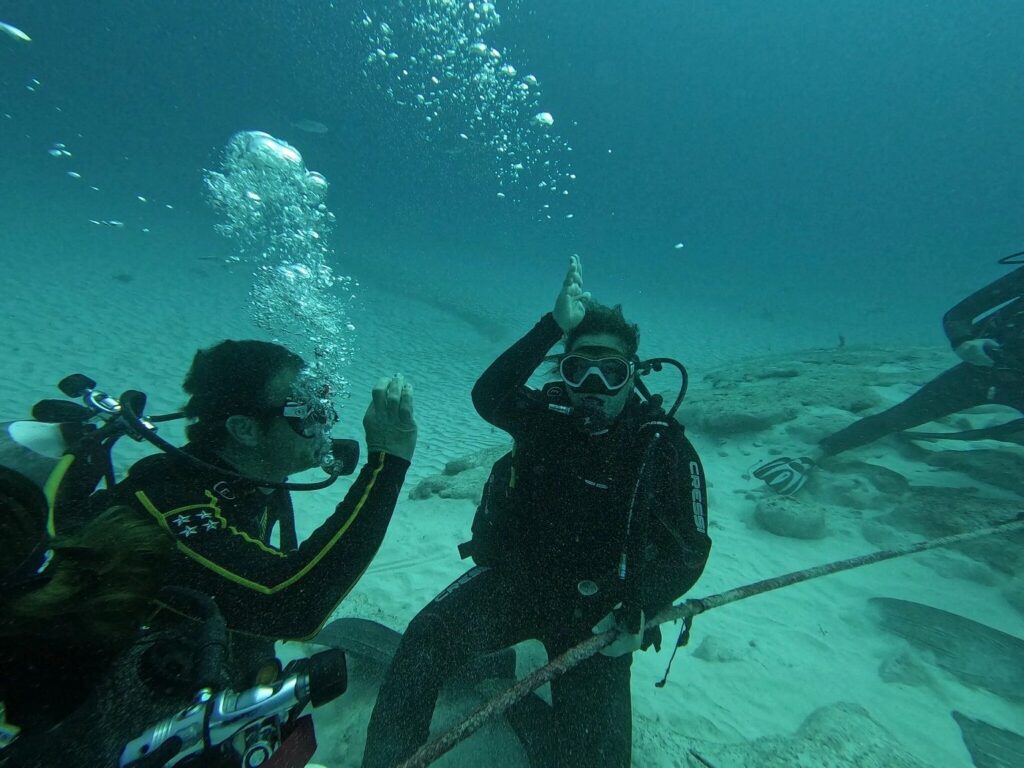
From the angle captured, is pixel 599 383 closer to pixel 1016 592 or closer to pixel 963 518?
pixel 1016 592

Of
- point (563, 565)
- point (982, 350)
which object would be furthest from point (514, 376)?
point (982, 350)

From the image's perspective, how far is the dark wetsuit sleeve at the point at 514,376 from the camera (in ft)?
10.5

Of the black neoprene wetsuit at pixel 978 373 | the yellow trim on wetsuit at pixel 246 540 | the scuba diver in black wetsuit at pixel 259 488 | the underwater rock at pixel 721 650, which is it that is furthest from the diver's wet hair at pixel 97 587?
the black neoprene wetsuit at pixel 978 373

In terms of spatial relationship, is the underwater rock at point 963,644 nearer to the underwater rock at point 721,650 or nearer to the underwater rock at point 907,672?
the underwater rock at point 907,672

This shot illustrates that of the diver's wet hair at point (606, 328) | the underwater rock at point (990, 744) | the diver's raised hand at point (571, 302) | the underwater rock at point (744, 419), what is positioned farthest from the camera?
the underwater rock at point (744, 419)

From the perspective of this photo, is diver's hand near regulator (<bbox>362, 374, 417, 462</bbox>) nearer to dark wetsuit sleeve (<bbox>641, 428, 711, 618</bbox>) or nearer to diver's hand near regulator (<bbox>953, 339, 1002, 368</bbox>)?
dark wetsuit sleeve (<bbox>641, 428, 711, 618</bbox>)

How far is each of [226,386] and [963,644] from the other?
20.7ft

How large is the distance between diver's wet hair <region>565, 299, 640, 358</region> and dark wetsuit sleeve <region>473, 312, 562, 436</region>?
0.60ft

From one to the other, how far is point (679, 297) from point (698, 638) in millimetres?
52186

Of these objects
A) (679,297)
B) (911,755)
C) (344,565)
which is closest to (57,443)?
(344,565)

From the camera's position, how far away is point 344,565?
1741mm

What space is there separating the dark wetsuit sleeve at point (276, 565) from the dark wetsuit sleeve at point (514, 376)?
151 cm

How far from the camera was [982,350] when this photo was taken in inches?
233

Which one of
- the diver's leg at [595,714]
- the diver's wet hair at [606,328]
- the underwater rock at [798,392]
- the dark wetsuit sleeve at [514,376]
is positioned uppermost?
the underwater rock at [798,392]
